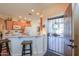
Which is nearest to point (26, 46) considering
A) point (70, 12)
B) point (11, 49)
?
point (11, 49)

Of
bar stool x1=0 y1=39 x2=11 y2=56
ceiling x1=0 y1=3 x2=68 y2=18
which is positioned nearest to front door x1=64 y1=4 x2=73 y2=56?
ceiling x1=0 y1=3 x2=68 y2=18

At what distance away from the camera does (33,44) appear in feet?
7.23

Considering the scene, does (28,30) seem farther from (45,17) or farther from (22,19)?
(45,17)

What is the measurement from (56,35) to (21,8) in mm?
641

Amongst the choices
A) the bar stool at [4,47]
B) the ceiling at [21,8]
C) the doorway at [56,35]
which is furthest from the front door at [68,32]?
the bar stool at [4,47]

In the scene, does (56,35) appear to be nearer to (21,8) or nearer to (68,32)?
(68,32)

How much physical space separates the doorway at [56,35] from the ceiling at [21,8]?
0.21m

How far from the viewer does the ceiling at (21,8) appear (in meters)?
2.13

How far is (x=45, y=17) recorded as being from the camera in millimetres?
2170

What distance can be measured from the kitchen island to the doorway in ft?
0.29

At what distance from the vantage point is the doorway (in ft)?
7.05

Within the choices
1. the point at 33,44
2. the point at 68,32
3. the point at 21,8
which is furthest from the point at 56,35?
the point at 21,8

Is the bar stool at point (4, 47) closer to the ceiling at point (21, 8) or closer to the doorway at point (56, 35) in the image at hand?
the ceiling at point (21, 8)

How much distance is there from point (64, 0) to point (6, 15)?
33.9 inches
